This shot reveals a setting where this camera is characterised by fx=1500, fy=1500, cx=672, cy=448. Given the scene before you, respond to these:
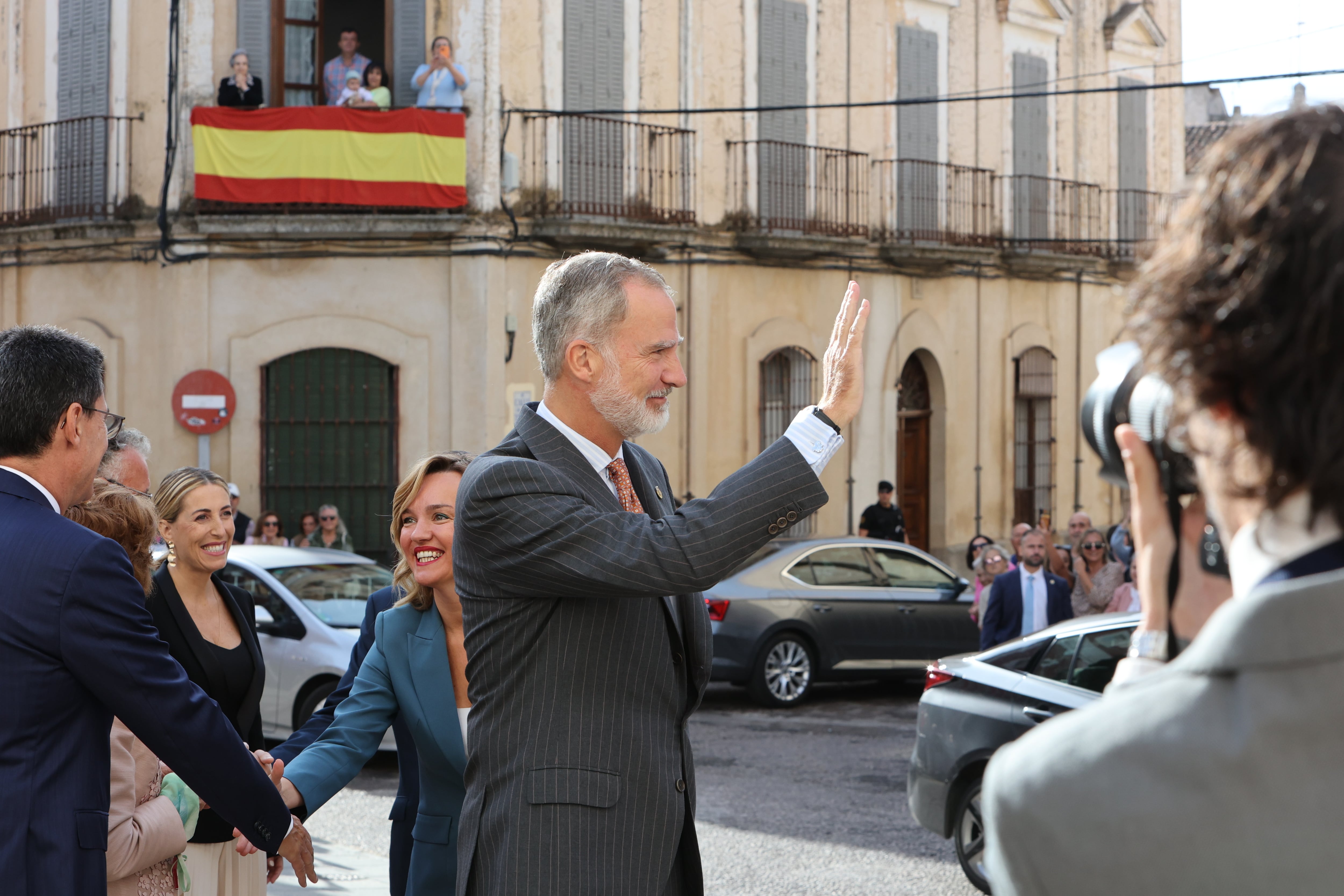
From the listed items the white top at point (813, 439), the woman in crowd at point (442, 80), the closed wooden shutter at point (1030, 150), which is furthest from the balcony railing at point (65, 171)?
the white top at point (813, 439)

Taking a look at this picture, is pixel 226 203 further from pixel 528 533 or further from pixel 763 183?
pixel 528 533

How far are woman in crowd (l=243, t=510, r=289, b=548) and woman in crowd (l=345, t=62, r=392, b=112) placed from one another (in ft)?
16.6

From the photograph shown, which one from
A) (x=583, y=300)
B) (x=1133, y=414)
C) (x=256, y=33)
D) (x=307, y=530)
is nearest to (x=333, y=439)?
(x=307, y=530)

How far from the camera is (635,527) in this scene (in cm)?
256

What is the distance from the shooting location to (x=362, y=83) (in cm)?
1869

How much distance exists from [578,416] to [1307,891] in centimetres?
192

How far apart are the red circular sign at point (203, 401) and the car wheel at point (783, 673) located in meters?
8.25

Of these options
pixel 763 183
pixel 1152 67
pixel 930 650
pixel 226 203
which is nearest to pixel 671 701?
pixel 930 650

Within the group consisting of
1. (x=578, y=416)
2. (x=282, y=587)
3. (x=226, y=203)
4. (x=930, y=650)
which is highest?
(x=226, y=203)

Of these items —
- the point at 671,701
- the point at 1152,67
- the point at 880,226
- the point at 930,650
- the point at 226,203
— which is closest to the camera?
the point at 671,701

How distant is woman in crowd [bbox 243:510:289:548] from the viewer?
56.0ft

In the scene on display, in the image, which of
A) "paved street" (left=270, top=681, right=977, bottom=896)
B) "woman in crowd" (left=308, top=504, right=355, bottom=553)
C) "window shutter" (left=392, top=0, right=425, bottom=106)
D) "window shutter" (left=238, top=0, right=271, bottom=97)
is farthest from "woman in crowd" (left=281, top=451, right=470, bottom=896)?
"window shutter" (left=238, top=0, right=271, bottom=97)

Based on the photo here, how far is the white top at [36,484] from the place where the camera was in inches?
117

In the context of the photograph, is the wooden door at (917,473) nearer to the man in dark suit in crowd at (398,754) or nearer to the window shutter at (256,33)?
the window shutter at (256,33)
